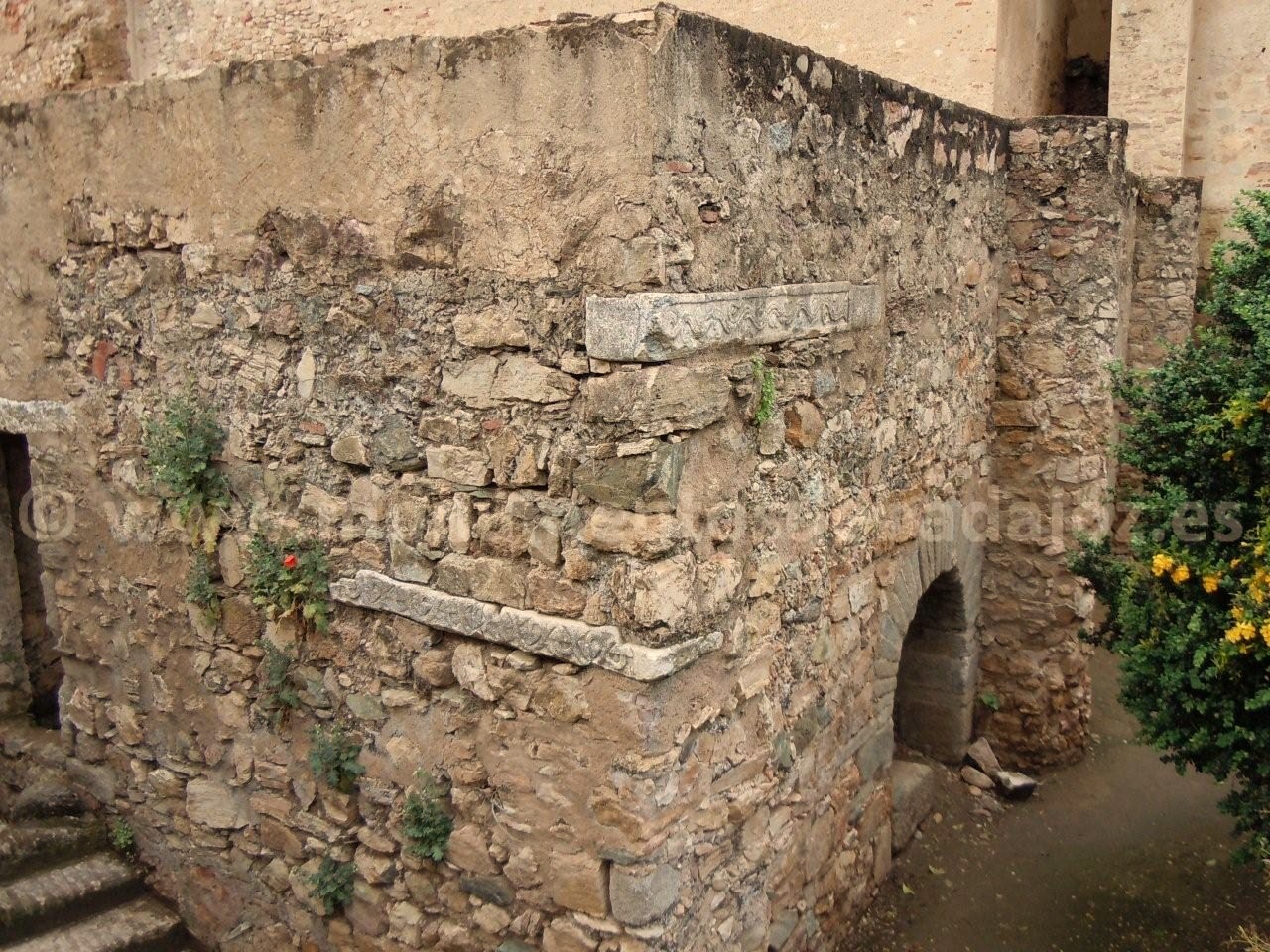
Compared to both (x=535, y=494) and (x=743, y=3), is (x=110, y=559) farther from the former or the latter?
(x=743, y=3)

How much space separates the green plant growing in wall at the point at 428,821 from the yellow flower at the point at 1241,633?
2884 mm

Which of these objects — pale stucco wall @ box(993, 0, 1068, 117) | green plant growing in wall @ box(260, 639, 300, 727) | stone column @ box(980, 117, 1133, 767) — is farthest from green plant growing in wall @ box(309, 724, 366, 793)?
pale stucco wall @ box(993, 0, 1068, 117)

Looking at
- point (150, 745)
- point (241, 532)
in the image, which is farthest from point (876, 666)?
point (150, 745)

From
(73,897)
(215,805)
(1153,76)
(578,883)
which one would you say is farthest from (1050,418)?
(73,897)

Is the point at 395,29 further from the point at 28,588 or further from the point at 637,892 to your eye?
the point at 637,892

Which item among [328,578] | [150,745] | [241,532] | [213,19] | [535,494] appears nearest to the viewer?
[535,494]

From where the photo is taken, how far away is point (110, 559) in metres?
4.85

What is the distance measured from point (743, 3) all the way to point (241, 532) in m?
6.71

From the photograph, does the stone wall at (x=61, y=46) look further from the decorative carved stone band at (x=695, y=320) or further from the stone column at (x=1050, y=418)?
the stone column at (x=1050, y=418)

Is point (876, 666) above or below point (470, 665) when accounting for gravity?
below

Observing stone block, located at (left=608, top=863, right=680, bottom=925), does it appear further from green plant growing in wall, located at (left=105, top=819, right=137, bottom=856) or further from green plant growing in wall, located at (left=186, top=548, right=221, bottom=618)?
green plant growing in wall, located at (left=105, top=819, right=137, bottom=856)

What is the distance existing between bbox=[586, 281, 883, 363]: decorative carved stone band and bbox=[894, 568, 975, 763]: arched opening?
9.53ft

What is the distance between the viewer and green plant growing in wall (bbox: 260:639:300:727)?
4250 millimetres

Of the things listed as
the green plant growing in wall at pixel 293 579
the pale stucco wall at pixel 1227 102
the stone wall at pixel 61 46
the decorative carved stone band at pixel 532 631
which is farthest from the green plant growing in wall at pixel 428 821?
the pale stucco wall at pixel 1227 102
